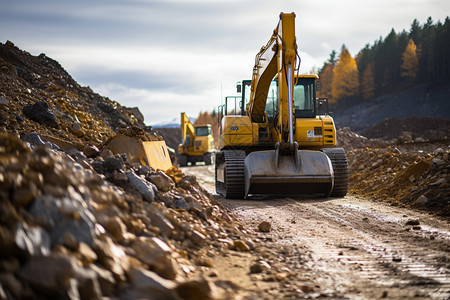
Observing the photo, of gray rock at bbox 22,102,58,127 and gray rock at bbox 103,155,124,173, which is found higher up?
gray rock at bbox 22,102,58,127

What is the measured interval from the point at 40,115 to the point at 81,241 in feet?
29.8

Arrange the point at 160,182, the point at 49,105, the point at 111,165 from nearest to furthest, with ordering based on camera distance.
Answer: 1. the point at 111,165
2. the point at 160,182
3. the point at 49,105

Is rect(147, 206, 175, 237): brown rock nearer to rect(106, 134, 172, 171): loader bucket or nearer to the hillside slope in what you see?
rect(106, 134, 172, 171): loader bucket

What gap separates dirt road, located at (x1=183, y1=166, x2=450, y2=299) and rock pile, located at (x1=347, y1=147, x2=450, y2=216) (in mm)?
685

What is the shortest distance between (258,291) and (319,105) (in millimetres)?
9377

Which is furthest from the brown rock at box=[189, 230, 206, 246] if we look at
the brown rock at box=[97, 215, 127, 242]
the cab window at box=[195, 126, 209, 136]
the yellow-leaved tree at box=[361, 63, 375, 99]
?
the yellow-leaved tree at box=[361, 63, 375, 99]

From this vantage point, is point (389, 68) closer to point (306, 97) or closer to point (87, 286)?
point (306, 97)

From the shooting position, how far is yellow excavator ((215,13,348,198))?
1022cm

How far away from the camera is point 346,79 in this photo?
75.5 m

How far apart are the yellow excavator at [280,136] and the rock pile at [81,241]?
5554 mm

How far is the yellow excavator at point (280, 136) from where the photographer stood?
10219 millimetres

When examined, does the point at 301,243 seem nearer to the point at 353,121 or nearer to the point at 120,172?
the point at 120,172

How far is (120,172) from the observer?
5.99 metres

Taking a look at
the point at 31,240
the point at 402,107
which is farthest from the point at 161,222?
the point at 402,107
